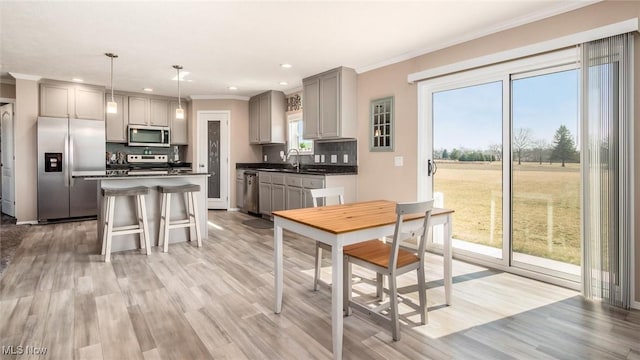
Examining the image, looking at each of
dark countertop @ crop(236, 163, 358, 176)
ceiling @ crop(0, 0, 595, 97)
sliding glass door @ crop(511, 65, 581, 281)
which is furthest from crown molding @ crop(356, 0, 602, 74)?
dark countertop @ crop(236, 163, 358, 176)

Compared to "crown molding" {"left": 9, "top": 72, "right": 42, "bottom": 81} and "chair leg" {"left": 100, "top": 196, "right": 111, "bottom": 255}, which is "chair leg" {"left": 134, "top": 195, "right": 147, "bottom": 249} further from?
"crown molding" {"left": 9, "top": 72, "right": 42, "bottom": 81}

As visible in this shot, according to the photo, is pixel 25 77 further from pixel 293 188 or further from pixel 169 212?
pixel 293 188

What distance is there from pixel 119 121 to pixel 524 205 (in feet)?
22.6

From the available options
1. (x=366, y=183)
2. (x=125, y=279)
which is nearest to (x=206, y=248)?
(x=125, y=279)

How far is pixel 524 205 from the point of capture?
3314 mm

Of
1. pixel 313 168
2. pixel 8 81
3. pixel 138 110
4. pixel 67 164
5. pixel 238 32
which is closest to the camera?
pixel 238 32

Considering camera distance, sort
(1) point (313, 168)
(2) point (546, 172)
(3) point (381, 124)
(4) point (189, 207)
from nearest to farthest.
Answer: (2) point (546, 172)
(4) point (189, 207)
(3) point (381, 124)
(1) point (313, 168)

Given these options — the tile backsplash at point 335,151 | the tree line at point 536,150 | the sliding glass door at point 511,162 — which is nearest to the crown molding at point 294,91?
the tile backsplash at point 335,151

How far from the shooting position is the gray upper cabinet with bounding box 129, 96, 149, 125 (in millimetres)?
6715

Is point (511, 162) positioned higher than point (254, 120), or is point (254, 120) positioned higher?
point (254, 120)

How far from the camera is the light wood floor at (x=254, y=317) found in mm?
1979

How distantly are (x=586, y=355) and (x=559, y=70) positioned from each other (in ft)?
7.74

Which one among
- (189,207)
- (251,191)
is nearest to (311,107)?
(251,191)

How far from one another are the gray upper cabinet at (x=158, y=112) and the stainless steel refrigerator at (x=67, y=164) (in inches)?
44.4
